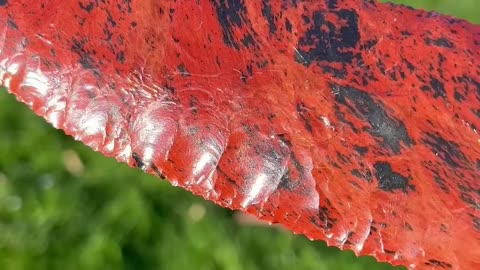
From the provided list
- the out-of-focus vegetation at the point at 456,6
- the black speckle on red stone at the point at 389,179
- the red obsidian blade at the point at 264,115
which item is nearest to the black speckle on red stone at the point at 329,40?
the red obsidian blade at the point at 264,115

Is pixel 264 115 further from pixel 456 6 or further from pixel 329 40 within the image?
pixel 456 6

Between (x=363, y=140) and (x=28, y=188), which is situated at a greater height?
(x=363, y=140)

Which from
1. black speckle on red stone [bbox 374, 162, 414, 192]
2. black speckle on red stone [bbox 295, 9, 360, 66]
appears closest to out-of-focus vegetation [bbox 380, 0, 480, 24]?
black speckle on red stone [bbox 295, 9, 360, 66]

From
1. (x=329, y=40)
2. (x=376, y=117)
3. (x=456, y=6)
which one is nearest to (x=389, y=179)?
(x=376, y=117)

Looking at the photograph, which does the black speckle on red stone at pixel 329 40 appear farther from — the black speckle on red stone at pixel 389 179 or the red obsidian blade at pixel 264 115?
the black speckle on red stone at pixel 389 179

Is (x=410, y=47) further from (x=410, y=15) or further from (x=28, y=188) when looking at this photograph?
(x=28, y=188)

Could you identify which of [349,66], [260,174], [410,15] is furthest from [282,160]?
[410,15]

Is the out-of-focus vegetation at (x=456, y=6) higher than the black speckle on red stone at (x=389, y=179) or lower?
higher

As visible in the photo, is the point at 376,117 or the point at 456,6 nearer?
the point at 376,117

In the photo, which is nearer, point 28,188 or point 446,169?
point 446,169
